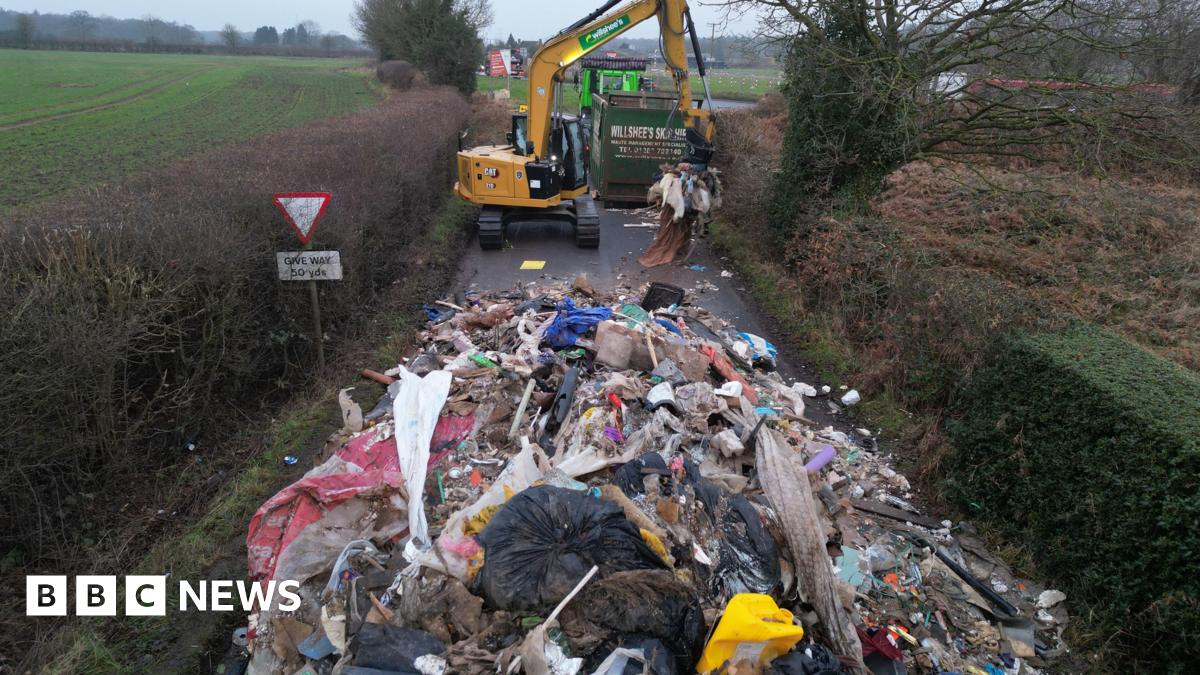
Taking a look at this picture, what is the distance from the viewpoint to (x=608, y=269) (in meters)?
11.6

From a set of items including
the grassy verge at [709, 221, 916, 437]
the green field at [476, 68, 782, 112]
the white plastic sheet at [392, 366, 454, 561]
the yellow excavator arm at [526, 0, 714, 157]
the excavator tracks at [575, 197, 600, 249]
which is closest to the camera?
the white plastic sheet at [392, 366, 454, 561]

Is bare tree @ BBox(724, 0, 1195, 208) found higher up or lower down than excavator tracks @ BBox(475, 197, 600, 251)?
higher up

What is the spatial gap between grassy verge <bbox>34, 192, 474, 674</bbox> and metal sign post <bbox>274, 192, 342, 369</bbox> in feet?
3.91

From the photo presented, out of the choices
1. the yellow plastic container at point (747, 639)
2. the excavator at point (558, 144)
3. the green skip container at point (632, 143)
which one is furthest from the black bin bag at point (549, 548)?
the green skip container at point (632, 143)

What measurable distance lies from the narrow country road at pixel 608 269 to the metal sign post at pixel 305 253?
360 cm

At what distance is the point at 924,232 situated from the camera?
370 inches


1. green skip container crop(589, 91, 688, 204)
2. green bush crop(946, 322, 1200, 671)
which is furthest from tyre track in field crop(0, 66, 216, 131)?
green bush crop(946, 322, 1200, 671)

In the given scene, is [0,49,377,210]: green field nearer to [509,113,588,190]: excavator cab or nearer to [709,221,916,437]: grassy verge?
[509,113,588,190]: excavator cab

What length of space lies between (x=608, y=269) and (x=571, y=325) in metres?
4.26

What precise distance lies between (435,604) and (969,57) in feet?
33.6

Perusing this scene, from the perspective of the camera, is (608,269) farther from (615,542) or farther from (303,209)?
(615,542)

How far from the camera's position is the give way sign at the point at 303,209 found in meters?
6.69

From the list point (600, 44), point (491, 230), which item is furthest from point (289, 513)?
point (600, 44)

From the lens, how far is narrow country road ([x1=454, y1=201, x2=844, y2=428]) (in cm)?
1012
